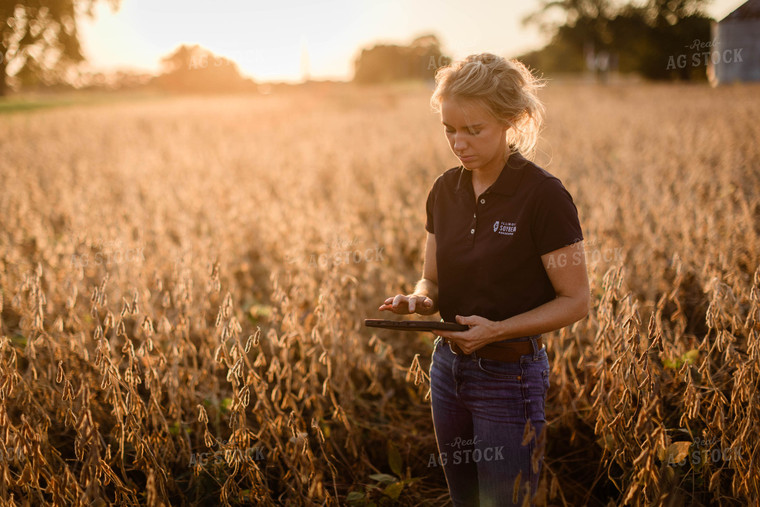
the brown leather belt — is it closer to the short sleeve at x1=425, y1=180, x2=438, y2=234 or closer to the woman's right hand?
the woman's right hand

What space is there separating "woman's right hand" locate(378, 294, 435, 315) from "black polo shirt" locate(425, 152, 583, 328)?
0.34 ft

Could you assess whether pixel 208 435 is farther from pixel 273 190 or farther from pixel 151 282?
pixel 273 190

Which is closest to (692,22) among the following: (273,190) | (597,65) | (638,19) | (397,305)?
(273,190)

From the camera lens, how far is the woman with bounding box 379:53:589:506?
154cm

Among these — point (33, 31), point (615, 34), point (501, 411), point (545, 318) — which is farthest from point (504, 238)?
point (615, 34)

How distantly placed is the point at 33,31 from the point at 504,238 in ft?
20.1

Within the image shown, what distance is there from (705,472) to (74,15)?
7630 millimetres

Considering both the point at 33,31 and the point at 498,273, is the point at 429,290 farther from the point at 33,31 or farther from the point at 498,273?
the point at 33,31

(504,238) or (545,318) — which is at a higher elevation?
(504,238)

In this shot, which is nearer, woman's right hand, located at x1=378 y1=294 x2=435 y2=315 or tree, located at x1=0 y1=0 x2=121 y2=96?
woman's right hand, located at x1=378 y1=294 x2=435 y2=315

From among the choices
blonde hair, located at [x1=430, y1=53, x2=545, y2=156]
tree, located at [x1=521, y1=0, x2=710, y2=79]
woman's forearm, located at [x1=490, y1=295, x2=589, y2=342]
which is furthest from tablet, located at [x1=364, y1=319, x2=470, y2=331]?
tree, located at [x1=521, y1=0, x2=710, y2=79]

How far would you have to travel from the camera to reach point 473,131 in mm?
1589

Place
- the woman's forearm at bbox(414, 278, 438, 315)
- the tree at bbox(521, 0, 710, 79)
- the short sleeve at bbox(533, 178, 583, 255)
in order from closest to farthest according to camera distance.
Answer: the short sleeve at bbox(533, 178, 583, 255)
the woman's forearm at bbox(414, 278, 438, 315)
the tree at bbox(521, 0, 710, 79)

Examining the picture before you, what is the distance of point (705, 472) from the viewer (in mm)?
2080
